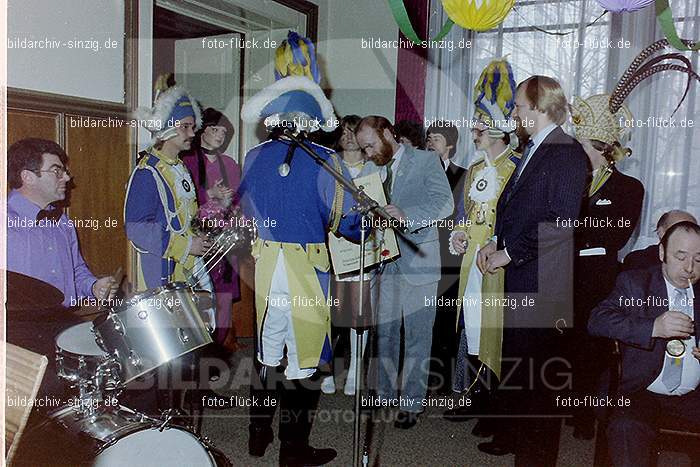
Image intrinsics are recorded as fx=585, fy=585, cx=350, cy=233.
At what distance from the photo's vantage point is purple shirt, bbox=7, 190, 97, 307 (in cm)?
191

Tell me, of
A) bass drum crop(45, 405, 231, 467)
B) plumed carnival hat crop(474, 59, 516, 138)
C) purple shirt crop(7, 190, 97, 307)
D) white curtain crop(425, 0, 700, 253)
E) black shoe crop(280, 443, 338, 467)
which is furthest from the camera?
white curtain crop(425, 0, 700, 253)

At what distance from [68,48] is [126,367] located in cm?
135

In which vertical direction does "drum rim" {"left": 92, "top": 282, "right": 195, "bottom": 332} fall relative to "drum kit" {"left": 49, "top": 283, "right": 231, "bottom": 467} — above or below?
above

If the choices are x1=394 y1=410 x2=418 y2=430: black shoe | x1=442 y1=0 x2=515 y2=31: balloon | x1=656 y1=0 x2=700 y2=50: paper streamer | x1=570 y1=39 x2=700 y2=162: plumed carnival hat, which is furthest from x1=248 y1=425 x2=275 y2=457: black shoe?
x1=656 y1=0 x2=700 y2=50: paper streamer

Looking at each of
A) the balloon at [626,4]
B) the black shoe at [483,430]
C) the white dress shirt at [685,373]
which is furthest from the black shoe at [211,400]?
the balloon at [626,4]

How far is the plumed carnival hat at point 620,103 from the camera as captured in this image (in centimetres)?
271

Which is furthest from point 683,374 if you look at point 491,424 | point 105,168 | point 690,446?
point 105,168

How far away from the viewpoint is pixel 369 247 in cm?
242

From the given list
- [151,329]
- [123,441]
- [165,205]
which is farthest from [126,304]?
[165,205]

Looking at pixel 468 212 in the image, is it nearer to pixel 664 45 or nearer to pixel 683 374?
pixel 683 374

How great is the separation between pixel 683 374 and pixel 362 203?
3.99 feet

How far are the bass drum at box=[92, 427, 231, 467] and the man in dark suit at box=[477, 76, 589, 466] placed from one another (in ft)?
3.36

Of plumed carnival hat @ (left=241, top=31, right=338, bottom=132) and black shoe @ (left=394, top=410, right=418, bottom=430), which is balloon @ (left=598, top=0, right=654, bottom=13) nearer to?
plumed carnival hat @ (left=241, top=31, right=338, bottom=132)

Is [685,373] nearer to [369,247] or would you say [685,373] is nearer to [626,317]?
[626,317]
